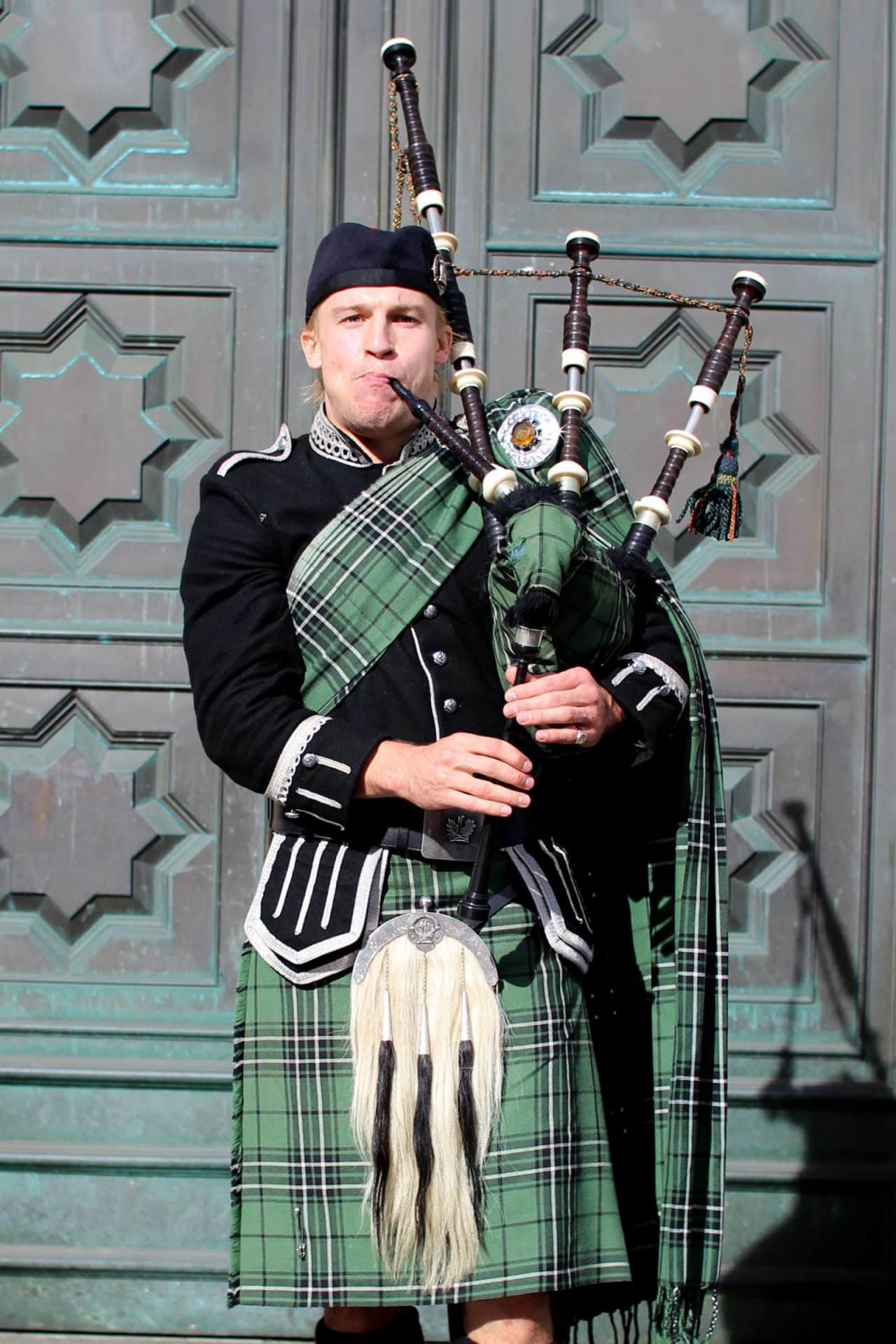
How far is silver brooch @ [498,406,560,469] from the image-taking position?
203 centimetres

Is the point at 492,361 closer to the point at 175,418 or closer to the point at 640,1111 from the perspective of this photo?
the point at 175,418

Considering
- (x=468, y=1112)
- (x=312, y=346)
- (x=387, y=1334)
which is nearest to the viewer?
(x=468, y=1112)

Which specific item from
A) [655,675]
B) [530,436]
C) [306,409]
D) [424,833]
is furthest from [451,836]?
[306,409]

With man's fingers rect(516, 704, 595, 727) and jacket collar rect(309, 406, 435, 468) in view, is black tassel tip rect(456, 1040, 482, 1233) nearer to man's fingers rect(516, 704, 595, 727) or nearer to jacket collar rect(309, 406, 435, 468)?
man's fingers rect(516, 704, 595, 727)

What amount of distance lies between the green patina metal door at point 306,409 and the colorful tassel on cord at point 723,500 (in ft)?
3.27

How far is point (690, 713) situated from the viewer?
6.81 ft

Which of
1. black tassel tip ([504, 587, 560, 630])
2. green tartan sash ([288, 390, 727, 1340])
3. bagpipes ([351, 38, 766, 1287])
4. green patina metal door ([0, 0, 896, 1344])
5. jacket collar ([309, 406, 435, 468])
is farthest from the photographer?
green patina metal door ([0, 0, 896, 1344])

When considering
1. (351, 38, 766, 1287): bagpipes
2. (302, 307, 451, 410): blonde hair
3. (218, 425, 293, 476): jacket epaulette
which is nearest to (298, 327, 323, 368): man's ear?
(302, 307, 451, 410): blonde hair

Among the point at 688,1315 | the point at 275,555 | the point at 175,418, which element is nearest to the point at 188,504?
the point at 175,418

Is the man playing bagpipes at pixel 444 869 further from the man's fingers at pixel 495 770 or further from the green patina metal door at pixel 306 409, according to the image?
the green patina metal door at pixel 306 409

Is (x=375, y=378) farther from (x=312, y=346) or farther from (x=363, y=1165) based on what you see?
(x=363, y=1165)

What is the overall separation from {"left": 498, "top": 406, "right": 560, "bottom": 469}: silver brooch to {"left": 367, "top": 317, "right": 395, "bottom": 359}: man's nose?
0.62ft

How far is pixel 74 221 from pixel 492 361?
0.91 metres

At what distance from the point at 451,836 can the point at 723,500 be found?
61 centimetres
